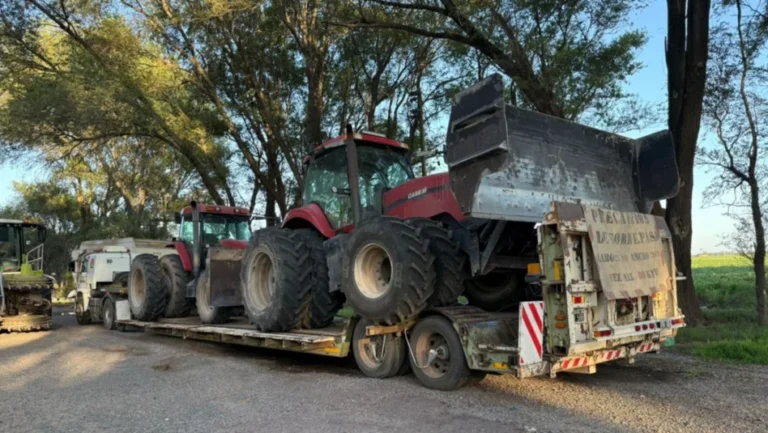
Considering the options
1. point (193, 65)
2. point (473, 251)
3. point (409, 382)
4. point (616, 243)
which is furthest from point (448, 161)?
point (193, 65)

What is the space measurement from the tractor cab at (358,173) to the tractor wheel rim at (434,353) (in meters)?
2.15

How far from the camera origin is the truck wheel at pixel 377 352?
22.7 feet

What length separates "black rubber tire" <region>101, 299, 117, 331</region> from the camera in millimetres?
13992

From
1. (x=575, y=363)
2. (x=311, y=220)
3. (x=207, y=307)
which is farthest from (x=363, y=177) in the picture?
(x=207, y=307)

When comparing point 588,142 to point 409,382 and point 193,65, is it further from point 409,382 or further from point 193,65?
point 193,65

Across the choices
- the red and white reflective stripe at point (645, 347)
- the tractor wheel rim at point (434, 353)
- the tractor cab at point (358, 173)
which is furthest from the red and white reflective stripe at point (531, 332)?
the tractor cab at point (358, 173)

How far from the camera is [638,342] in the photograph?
605 cm

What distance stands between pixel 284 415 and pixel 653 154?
5.54 m

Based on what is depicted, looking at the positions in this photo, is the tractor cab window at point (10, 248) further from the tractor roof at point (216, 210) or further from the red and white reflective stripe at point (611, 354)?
the red and white reflective stripe at point (611, 354)

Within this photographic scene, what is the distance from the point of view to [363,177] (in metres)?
8.27

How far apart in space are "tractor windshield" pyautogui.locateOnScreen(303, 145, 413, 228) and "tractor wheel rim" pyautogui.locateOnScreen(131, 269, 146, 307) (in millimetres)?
5965

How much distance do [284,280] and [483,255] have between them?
2941 millimetres

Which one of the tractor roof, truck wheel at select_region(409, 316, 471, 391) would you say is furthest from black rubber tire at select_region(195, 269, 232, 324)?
truck wheel at select_region(409, 316, 471, 391)

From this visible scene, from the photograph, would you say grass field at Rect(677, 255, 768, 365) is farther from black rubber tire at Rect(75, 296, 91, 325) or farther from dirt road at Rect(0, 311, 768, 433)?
black rubber tire at Rect(75, 296, 91, 325)
